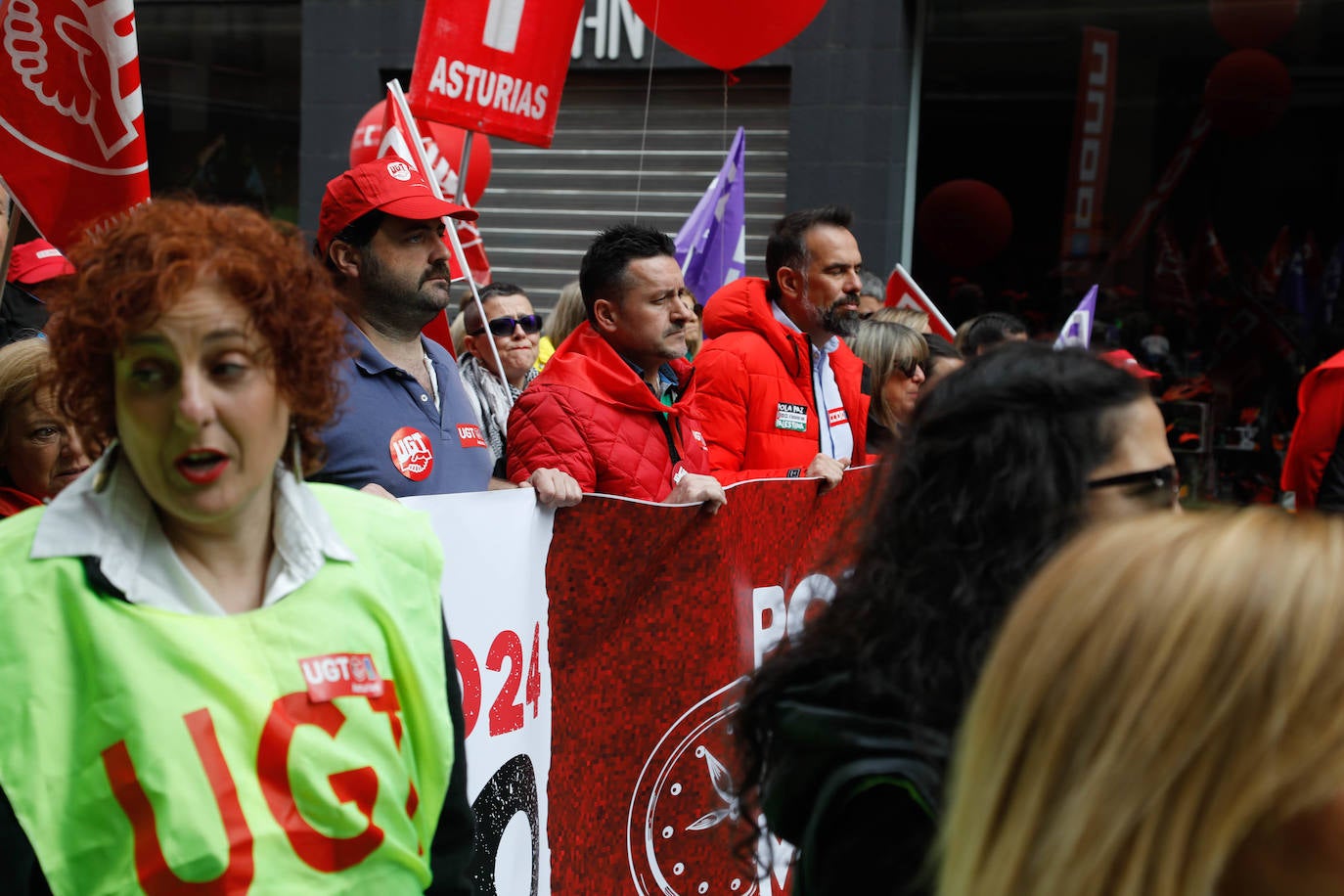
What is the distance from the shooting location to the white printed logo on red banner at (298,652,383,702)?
183cm

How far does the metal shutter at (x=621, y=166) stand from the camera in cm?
1084

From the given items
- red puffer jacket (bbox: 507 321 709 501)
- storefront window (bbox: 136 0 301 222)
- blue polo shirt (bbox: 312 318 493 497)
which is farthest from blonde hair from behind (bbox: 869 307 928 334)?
storefront window (bbox: 136 0 301 222)

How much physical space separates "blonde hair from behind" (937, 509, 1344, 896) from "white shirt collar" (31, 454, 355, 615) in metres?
1.02

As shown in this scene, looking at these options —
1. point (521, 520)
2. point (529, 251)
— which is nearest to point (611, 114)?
point (529, 251)

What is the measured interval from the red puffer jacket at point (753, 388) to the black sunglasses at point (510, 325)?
4.07ft

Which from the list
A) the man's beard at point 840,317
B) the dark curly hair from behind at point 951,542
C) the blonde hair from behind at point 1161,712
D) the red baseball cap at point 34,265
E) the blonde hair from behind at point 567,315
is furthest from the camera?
the blonde hair from behind at point 567,315

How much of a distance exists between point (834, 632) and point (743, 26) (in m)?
5.33

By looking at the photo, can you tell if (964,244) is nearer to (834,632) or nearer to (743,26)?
(743,26)

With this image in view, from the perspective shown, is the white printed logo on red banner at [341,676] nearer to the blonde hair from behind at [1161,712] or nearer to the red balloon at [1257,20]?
the blonde hair from behind at [1161,712]

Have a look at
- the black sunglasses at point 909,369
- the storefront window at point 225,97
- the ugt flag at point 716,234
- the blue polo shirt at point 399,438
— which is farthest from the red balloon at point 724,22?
the storefront window at point 225,97

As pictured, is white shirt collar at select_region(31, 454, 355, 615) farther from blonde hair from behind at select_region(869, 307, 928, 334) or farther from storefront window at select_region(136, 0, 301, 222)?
storefront window at select_region(136, 0, 301, 222)

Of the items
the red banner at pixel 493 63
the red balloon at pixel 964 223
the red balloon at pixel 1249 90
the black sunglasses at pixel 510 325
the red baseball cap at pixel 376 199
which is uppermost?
the red balloon at pixel 1249 90

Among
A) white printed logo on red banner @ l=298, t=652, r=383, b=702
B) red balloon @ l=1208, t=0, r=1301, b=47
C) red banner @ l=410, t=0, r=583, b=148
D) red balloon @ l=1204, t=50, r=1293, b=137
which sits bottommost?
white printed logo on red banner @ l=298, t=652, r=383, b=702

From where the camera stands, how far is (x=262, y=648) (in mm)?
1825
